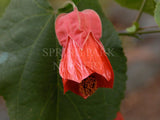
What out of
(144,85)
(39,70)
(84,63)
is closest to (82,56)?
(84,63)

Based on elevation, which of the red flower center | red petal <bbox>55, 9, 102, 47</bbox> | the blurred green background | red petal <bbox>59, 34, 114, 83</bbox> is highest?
red petal <bbox>55, 9, 102, 47</bbox>

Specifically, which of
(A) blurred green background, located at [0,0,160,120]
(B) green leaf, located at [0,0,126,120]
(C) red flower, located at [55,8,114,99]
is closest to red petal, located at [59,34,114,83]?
(C) red flower, located at [55,8,114,99]

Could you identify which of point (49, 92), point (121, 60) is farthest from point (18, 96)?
point (121, 60)

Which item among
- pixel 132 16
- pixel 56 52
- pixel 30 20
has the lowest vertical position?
pixel 132 16

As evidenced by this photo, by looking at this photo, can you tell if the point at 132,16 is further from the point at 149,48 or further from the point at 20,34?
the point at 20,34

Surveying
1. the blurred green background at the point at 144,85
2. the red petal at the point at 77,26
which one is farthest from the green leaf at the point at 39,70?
the blurred green background at the point at 144,85

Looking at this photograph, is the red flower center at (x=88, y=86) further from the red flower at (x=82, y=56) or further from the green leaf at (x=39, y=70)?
the green leaf at (x=39, y=70)

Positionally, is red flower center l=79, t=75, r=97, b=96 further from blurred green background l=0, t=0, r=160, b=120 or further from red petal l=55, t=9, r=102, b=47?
blurred green background l=0, t=0, r=160, b=120
